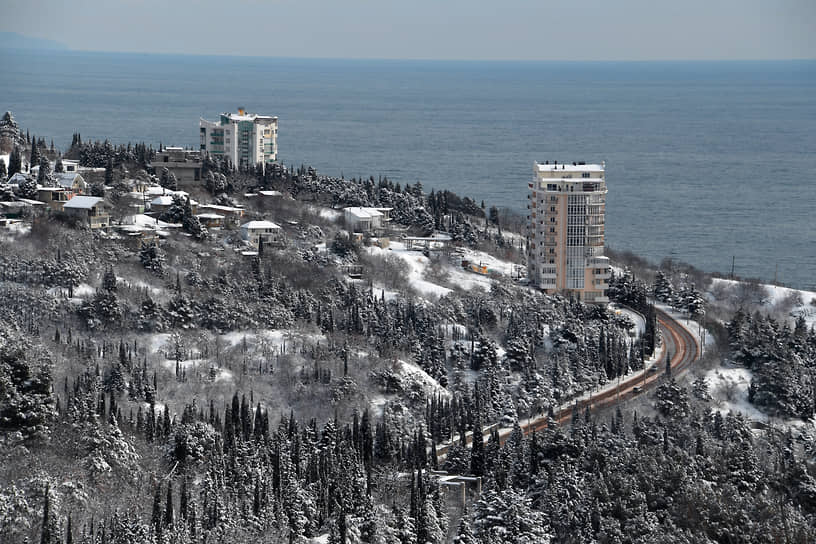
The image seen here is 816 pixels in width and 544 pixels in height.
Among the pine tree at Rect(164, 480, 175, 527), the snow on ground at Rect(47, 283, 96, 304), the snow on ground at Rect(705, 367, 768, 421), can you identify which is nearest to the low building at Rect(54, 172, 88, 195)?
the snow on ground at Rect(47, 283, 96, 304)

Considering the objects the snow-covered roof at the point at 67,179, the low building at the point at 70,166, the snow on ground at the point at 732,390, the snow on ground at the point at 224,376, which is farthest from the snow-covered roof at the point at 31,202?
the snow on ground at the point at 732,390

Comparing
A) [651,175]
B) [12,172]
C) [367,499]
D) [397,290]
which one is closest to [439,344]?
[397,290]

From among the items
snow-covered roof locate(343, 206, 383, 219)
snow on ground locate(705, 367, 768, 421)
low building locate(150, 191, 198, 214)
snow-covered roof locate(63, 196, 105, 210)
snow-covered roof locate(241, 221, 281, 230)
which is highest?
snow-covered roof locate(63, 196, 105, 210)

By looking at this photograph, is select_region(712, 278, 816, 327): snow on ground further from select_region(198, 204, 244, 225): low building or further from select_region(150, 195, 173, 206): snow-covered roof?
select_region(150, 195, 173, 206): snow-covered roof

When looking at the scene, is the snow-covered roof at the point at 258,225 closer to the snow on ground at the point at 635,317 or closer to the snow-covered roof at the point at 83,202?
the snow-covered roof at the point at 83,202

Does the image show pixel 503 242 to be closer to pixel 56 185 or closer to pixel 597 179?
pixel 597 179
